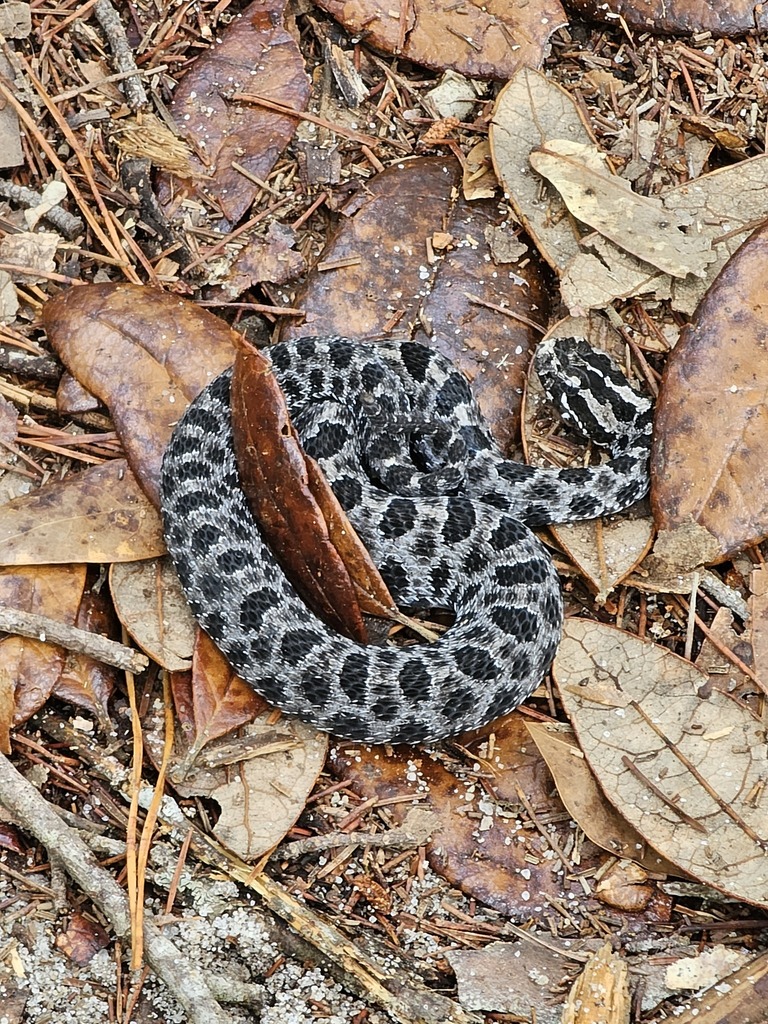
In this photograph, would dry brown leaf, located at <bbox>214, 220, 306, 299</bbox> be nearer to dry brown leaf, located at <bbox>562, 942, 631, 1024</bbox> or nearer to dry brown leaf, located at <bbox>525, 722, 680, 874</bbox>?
dry brown leaf, located at <bbox>525, 722, 680, 874</bbox>

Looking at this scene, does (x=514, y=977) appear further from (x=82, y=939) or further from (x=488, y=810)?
(x=82, y=939)

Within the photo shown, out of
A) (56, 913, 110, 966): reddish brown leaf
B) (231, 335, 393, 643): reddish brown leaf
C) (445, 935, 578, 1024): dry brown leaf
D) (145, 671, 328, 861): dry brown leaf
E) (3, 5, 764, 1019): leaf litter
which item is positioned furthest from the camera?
(3, 5, 764, 1019): leaf litter

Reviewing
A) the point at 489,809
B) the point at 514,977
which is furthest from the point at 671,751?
the point at 514,977

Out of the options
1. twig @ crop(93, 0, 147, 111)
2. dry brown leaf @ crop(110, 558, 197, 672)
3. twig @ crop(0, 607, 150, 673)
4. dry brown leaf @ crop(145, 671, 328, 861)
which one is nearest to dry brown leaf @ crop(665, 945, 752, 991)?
dry brown leaf @ crop(145, 671, 328, 861)

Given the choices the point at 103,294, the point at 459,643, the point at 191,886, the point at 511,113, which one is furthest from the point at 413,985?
the point at 511,113

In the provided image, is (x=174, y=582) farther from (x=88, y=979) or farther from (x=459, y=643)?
(x=88, y=979)

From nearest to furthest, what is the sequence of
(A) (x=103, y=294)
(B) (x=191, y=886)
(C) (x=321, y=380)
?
(B) (x=191, y=886)
(A) (x=103, y=294)
(C) (x=321, y=380)
